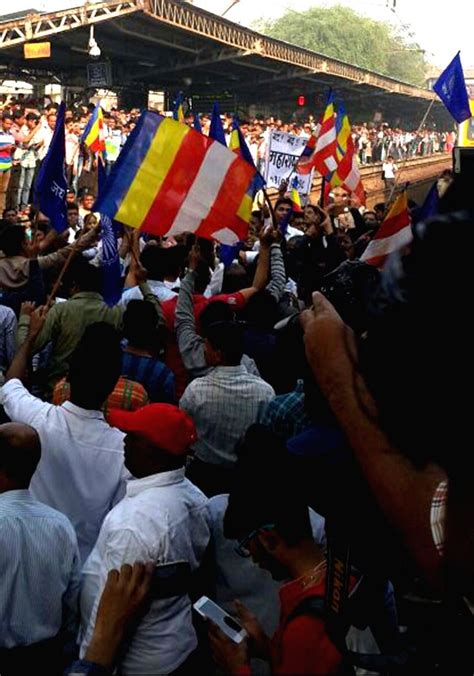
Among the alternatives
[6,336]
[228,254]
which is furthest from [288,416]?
[228,254]

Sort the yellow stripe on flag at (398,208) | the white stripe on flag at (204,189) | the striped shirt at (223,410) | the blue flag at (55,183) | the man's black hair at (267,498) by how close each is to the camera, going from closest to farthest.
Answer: the man's black hair at (267,498) < the striped shirt at (223,410) < the white stripe on flag at (204,189) < the yellow stripe on flag at (398,208) < the blue flag at (55,183)

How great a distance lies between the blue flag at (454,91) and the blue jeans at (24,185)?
7744 mm

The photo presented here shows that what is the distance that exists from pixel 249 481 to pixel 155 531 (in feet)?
1.30

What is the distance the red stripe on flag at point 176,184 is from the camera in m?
5.40

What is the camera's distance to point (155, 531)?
262 centimetres

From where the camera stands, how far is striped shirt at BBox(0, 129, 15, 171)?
14.0 meters

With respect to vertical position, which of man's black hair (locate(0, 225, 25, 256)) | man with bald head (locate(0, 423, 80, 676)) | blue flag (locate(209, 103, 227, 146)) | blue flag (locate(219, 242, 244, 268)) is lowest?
man with bald head (locate(0, 423, 80, 676))

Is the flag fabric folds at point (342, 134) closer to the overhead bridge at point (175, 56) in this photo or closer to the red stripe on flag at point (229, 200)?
the red stripe on flag at point (229, 200)

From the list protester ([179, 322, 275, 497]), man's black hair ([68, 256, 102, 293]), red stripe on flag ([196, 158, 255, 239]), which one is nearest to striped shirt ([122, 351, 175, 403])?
protester ([179, 322, 275, 497])

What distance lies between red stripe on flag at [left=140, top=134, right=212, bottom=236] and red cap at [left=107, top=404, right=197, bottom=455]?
2674 mm

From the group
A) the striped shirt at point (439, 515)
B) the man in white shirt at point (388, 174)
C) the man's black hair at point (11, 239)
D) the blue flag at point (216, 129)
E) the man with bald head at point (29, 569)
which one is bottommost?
the man in white shirt at point (388, 174)

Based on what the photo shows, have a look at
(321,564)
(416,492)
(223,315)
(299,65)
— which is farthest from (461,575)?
(299,65)

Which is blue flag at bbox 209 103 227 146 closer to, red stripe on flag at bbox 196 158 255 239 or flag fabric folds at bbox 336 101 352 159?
red stripe on flag at bbox 196 158 255 239

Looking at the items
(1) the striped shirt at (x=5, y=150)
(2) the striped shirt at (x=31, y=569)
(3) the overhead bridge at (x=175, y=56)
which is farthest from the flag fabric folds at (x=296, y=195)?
(2) the striped shirt at (x=31, y=569)
